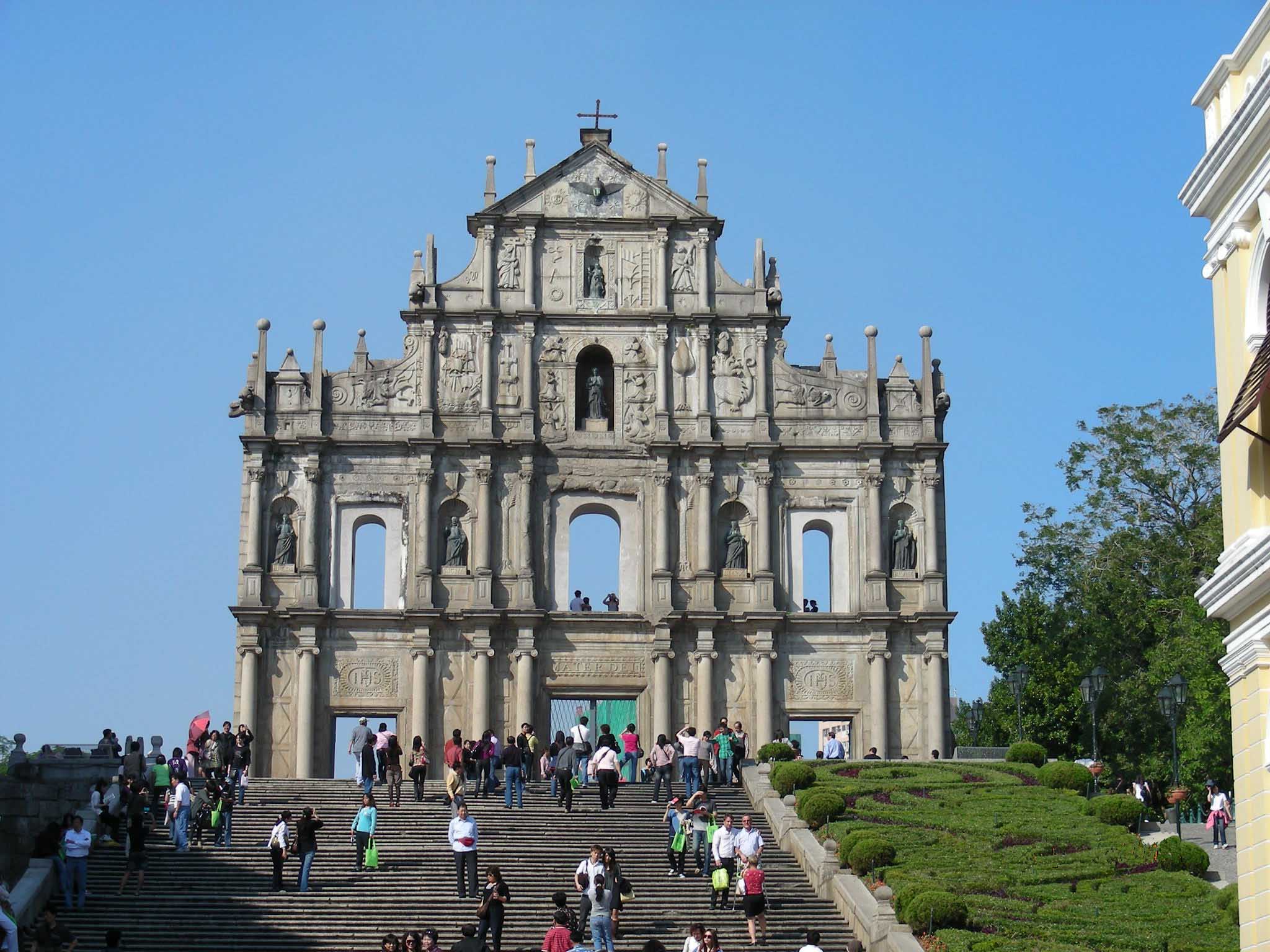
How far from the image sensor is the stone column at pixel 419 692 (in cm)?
5009

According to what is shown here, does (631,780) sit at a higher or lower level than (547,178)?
lower

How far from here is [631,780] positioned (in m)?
45.2

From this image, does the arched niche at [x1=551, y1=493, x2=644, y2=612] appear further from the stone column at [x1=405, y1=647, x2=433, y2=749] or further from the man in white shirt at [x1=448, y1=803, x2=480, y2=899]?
the man in white shirt at [x1=448, y1=803, x2=480, y2=899]

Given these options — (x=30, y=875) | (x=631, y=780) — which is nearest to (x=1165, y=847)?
(x=631, y=780)

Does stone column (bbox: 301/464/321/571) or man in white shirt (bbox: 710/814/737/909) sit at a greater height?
stone column (bbox: 301/464/321/571)

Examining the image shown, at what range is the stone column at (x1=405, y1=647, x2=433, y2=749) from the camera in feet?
164

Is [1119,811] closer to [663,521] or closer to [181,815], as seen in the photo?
[663,521]

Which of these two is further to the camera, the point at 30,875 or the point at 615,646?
the point at 615,646

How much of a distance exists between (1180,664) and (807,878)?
23204mm

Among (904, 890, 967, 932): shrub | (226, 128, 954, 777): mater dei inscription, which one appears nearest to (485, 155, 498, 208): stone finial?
(226, 128, 954, 777): mater dei inscription

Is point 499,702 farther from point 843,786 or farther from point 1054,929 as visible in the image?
point 1054,929

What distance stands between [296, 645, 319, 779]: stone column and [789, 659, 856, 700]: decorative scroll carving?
37.0 ft

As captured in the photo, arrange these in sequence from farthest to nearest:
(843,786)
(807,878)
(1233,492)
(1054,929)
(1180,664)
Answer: (1180,664) → (843,786) → (807,878) → (1054,929) → (1233,492)

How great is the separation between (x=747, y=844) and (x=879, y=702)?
17438 millimetres
